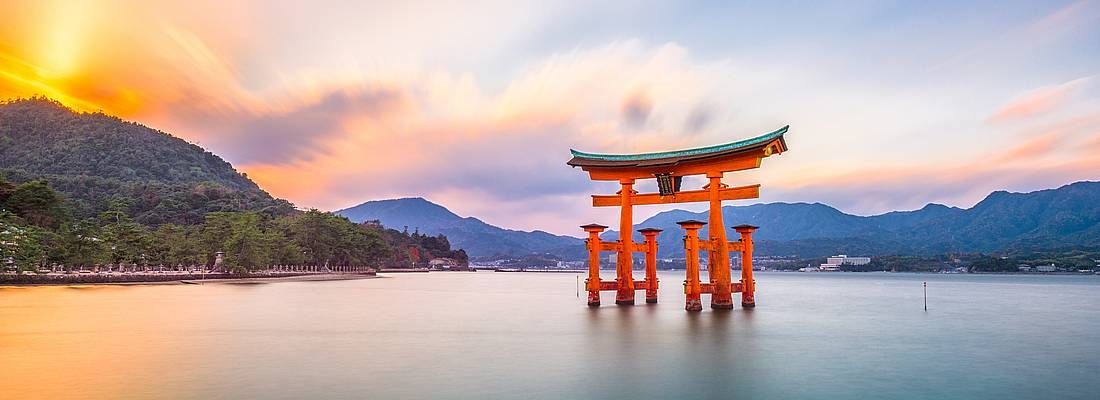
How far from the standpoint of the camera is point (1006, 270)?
405 feet

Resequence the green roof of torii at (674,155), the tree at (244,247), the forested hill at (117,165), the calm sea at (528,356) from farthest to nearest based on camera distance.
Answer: the forested hill at (117,165)
the tree at (244,247)
the green roof of torii at (674,155)
the calm sea at (528,356)

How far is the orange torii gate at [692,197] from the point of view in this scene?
75.2 feet

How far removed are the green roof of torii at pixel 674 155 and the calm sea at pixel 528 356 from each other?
624 centimetres

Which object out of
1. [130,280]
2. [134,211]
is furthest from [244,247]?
[134,211]

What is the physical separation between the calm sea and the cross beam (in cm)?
466

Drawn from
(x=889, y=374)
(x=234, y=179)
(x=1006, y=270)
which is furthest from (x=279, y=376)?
(x=234, y=179)

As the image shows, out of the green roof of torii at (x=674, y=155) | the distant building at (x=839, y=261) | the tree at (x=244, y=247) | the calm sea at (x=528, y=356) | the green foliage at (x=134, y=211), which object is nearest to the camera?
the calm sea at (x=528, y=356)

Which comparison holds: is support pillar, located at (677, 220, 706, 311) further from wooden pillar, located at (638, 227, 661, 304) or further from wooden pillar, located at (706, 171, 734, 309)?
wooden pillar, located at (638, 227, 661, 304)

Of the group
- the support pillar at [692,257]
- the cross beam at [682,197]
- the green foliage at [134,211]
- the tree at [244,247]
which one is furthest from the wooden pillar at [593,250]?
the tree at [244,247]

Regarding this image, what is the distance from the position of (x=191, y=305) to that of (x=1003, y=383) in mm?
30814

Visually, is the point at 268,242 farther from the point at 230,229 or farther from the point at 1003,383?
the point at 1003,383

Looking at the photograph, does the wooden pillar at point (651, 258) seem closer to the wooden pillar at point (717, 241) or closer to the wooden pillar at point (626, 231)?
the wooden pillar at point (626, 231)

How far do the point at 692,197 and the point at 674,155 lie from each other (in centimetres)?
181

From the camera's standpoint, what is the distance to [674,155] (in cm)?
2453
